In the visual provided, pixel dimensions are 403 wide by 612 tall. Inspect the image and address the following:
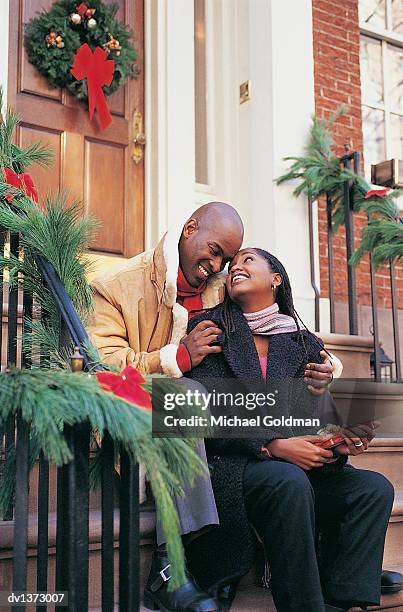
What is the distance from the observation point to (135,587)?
60.5 inches

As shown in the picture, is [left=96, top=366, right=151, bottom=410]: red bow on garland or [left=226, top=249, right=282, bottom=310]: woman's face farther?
[left=226, top=249, right=282, bottom=310]: woman's face

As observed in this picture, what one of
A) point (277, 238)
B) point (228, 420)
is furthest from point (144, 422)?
point (277, 238)

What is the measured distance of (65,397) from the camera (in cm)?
141

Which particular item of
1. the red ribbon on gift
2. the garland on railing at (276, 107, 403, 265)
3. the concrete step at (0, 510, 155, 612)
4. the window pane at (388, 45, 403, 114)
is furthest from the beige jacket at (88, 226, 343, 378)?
the window pane at (388, 45, 403, 114)

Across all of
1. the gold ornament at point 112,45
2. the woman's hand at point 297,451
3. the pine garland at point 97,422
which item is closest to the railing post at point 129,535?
the pine garland at point 97,422

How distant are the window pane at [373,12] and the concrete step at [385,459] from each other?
358 cm

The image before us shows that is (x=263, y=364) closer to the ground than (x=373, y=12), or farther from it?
closer to the ground

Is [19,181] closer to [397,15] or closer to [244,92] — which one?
[244,92]

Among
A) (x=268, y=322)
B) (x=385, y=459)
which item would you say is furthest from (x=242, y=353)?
(x=385, y=459)

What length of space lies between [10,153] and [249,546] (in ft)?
4.13

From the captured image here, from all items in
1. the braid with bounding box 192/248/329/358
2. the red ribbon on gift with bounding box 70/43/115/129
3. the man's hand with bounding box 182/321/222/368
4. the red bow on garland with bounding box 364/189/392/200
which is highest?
the red ribbon on gift with bounding box 70/43/115/129

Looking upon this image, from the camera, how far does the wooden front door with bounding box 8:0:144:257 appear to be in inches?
150

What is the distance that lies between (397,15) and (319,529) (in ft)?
14.8

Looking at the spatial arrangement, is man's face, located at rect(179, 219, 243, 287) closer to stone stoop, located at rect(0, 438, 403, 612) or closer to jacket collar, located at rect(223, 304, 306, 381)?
jacket collar, located at rect(223, 304, 306, 381)
